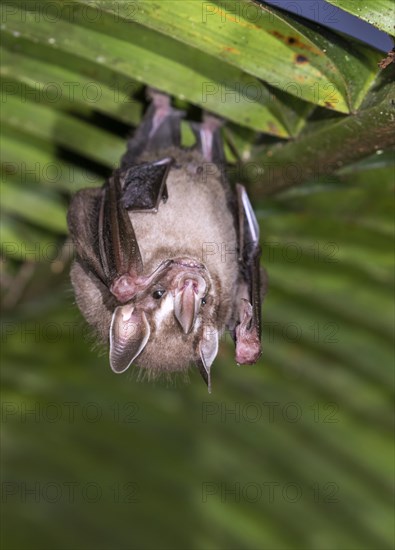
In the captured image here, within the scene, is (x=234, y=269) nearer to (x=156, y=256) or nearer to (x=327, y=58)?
(x=156, y=256)

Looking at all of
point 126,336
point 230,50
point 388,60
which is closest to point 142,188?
point 126,336

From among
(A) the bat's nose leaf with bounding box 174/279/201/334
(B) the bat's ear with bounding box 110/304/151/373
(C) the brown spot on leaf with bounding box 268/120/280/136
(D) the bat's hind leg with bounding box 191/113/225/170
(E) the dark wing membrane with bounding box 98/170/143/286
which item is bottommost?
(B) the bat's ear with bounding box 110/304/151/373

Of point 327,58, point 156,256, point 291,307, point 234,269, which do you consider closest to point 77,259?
point 156,256

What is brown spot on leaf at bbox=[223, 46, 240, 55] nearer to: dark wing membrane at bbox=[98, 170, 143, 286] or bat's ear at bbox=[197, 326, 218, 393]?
dark wing membrane at bbox=[98, 170, 143, 286]

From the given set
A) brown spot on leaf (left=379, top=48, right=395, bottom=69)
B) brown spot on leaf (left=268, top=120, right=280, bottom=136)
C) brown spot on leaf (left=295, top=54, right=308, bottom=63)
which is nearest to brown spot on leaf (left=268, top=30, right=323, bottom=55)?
brown spot on leaf (left=295, top=54, right=308, bottom=63)

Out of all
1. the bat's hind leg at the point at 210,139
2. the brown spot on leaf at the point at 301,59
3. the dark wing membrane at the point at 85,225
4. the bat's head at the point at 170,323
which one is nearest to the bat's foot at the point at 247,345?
the bat's head at the point at 170,323

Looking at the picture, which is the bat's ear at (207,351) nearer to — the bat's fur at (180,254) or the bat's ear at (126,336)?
the bat's fur at (180,254)
